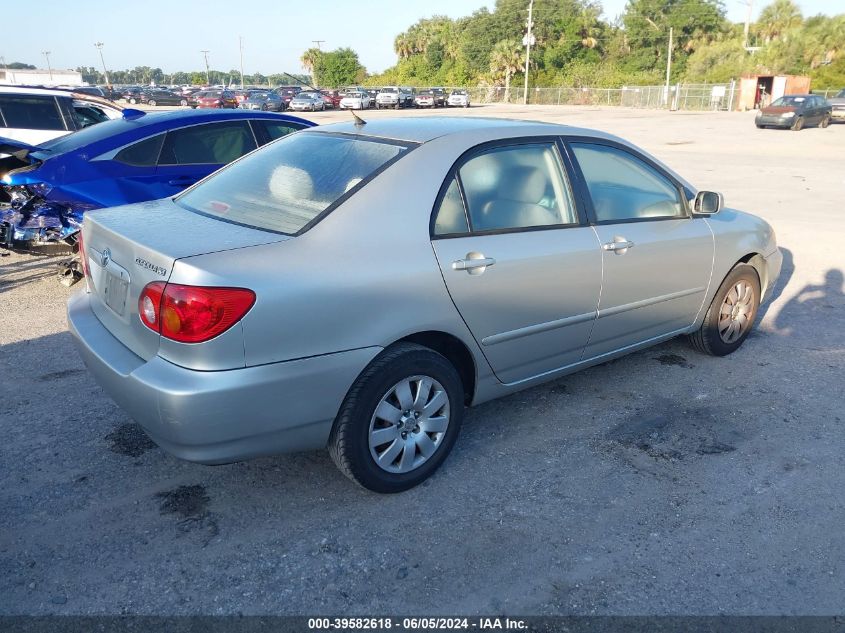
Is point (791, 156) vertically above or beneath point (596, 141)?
beneath

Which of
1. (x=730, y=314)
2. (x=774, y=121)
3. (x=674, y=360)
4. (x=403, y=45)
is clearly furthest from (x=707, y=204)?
(x=403, y=45)

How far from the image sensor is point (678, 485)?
334 centimetres

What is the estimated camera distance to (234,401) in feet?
8.61

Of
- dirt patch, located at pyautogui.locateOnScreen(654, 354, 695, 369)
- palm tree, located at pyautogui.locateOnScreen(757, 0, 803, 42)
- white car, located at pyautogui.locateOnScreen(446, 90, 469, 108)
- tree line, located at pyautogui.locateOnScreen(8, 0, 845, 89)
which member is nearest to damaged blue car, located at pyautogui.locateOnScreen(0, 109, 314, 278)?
dirt patch, located at pyautogui.locateOnScreen(654, 354, 695, 369)

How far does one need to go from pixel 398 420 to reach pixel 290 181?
1.30m

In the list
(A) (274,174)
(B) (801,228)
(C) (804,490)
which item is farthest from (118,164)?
(B) (801,228)

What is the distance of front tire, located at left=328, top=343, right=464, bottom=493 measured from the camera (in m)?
2.96

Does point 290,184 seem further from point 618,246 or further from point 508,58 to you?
point 508,58

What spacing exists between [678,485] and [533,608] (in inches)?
46.4

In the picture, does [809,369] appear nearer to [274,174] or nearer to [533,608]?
→ [533,608]

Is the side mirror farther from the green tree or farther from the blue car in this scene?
the green tree

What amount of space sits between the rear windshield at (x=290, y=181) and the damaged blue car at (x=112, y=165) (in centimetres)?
259

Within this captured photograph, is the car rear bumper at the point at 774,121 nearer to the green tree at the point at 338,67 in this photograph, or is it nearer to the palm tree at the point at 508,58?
the palm tree at the point at 508,58

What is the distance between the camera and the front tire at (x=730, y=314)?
188 inches
